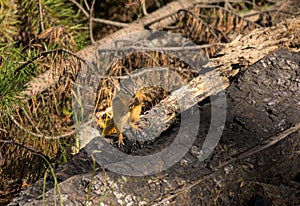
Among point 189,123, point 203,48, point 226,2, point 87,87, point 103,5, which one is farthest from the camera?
point 103,5

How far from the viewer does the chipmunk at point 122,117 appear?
145 centimetres

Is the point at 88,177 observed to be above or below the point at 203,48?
above

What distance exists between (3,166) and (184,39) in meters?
1.21

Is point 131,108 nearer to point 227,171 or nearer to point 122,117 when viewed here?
point 122,117

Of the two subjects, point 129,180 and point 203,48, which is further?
point 203,48

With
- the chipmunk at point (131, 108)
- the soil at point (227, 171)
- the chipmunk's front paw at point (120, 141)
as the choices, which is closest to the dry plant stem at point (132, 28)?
the chipmunk at point (131, 108)

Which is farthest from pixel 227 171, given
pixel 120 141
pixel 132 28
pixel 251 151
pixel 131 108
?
pixel 132 28

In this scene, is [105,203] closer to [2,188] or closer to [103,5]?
[2,188]

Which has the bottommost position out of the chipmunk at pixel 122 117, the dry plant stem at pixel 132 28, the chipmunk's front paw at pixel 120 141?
the dry plant stem at pixel 132 28

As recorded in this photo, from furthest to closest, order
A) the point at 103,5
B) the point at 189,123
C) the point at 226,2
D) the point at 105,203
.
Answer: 1. the point at 103,5
2. the point at 226,2
3. the point at 189,123
4. the point at 105,203

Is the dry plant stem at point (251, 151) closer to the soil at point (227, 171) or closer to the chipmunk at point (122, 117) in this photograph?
the soil at point (227, 171)

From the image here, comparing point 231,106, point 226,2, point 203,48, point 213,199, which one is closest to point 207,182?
point 213,199

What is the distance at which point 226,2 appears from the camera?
2.64 m

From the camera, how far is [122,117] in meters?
1.50
